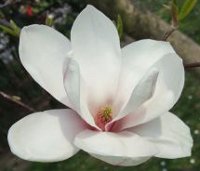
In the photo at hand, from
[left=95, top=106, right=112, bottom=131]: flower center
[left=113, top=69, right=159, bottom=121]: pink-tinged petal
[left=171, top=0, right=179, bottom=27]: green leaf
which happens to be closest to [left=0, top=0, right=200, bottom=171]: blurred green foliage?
[left=171, top=0, right=179, bottom=27]: green leaf

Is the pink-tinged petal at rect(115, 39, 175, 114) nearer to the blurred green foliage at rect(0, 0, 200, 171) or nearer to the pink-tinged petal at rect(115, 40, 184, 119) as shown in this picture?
the pink-tinged petal at rect(115, 40, 184, 119)

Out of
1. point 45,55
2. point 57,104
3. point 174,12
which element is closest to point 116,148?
point 45,55

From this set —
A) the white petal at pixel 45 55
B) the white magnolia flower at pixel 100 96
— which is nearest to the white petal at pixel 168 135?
the white magnolia flower at pixel 100 96

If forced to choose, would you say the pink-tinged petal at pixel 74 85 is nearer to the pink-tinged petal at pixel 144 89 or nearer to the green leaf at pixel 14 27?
the pink-tinged petal at pixel 144 89

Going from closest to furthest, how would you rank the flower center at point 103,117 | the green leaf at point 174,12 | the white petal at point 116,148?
the white petal at point 116,148, the flower center at point 103,117, the green leaf at point 174,12

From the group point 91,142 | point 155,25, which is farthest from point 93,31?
point 155,25
